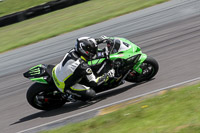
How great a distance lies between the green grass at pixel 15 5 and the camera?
25.4 m

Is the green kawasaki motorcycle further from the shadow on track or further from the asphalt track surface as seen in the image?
the asphalt track surface

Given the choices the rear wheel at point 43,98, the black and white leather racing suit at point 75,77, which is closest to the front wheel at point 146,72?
the black and white leather racing suit at point 75,77

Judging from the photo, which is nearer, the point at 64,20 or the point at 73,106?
the point at 73,106

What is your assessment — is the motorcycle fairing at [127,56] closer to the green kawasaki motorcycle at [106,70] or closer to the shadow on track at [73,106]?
the green kawasaki motorcycle at [106,70]

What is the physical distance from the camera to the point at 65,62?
7.25m

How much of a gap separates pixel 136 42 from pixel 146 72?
393cm

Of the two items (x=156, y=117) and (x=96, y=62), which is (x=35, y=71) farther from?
(x=156, y=117)

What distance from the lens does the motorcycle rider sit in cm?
707

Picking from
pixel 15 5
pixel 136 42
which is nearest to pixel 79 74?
pixel 136 42

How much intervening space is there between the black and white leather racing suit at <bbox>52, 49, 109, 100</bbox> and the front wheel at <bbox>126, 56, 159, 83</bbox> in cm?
74

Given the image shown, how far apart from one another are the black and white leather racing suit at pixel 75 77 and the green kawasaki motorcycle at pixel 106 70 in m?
0.21

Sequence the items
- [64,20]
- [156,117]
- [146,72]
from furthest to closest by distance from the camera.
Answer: [64,20] < [146,72] < [156,117]

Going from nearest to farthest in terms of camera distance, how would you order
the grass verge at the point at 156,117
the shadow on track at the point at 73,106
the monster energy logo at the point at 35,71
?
the grass verge at the point at 156,117
the monster energy logo at the point at 35,71
the shadow on track at the point at 73,106

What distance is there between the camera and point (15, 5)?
2633 centimetres
